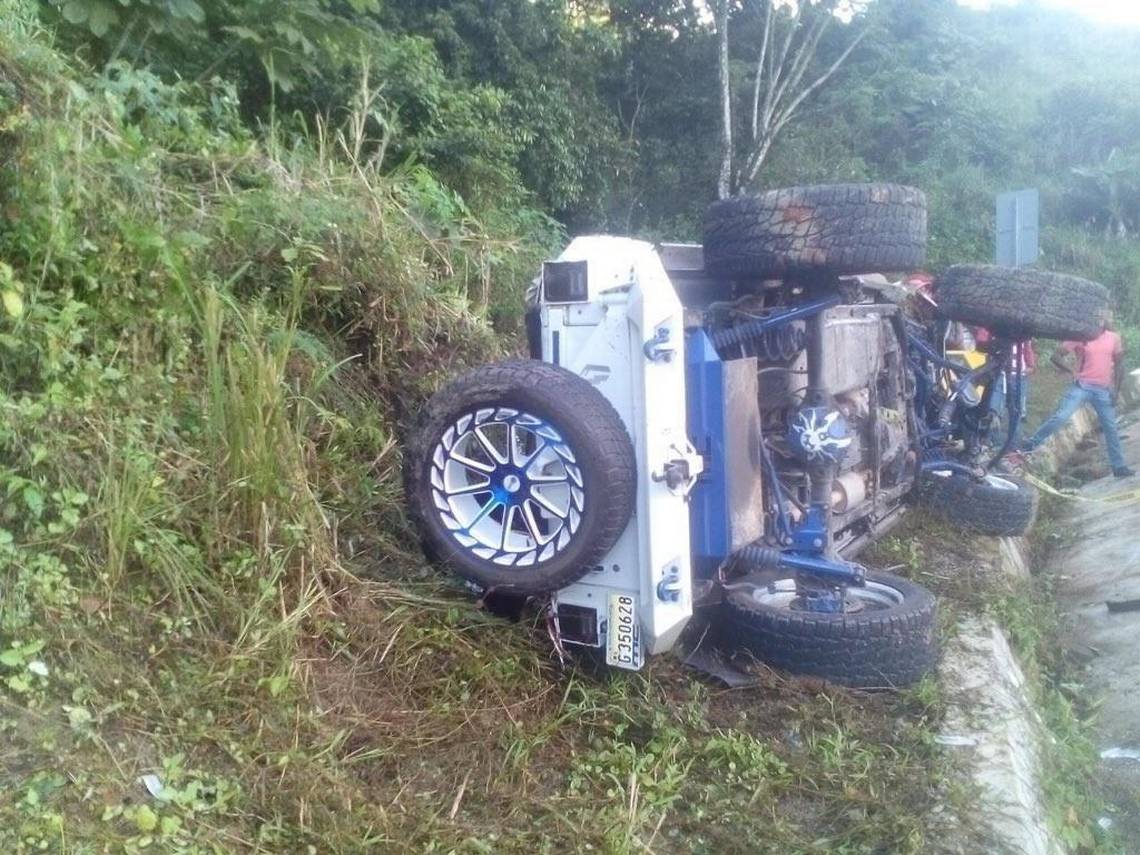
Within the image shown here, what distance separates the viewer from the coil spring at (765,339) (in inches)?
171

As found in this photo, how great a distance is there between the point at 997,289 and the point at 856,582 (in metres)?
2.60

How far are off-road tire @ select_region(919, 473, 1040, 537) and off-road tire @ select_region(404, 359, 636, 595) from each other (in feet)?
11.7

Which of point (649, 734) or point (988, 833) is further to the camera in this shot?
point (649, 734)

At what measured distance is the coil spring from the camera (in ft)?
14.3

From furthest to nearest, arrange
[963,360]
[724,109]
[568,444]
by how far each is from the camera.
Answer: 1. [724,109]
2. [963,360]
3. [568,444]

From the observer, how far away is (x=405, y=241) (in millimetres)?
5355

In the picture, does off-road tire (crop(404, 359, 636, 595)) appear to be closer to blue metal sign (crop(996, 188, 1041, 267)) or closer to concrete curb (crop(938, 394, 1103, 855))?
concrete curb (crop(938, 394, 1103, 855))

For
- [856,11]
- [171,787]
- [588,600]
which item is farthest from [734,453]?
[856,11]

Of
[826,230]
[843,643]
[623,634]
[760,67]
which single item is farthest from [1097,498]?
[760,67]

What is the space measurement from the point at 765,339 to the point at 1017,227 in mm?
5794

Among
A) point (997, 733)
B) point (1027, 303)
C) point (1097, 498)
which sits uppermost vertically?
point (1027, 303)

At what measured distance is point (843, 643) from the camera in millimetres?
4031

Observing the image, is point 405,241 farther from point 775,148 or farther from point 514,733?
point 775,148

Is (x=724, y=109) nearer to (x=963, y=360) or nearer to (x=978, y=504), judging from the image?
(x=963, y=360)
